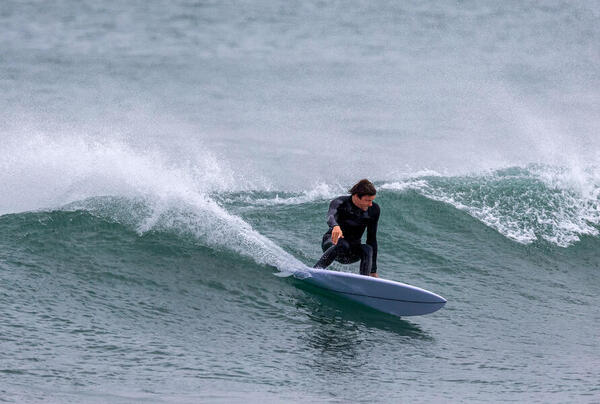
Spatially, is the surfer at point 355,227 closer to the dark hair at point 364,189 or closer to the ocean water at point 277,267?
the dark hair at point 364,189

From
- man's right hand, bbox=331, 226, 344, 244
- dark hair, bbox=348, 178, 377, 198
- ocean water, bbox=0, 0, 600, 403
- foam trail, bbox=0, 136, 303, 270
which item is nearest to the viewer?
ocean water, bbox=0, 0, 600, 403

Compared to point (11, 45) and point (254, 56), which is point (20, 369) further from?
point (11, 45)

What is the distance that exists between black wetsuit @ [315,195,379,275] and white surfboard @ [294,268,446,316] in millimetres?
194

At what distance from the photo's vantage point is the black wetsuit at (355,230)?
1017 cm

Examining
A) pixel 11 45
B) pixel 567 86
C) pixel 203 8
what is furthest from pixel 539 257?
pixel 203 8

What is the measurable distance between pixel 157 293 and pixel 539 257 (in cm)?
702

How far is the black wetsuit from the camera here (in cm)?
1017

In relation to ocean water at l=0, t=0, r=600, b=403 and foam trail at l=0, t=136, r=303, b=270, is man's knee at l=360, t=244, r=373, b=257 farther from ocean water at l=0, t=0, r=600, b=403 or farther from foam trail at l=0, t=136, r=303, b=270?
foam trail at l=0, t=136, r=303, b=270

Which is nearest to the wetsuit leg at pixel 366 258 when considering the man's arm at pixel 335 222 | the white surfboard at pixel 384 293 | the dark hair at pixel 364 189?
the white surfboard at pixel 384 293

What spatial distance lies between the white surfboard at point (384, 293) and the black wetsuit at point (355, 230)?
194mm

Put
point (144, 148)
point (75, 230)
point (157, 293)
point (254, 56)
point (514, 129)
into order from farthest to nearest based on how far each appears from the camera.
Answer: point (254, 56), point (514, 129), point (144, 148), point (75, 230), point (157, 293)

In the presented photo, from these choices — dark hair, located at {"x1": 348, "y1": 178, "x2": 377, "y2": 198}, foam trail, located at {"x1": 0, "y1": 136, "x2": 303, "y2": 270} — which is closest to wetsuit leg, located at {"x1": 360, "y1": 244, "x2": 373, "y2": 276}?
dark hair, located at {"x1": 348, "y1": 178, "x2": 377, "y2": 198}

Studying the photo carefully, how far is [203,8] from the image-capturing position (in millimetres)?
71312

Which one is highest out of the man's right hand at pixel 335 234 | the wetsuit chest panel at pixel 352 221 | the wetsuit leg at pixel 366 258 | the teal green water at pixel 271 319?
the wetsuit chest panel at pixel 352 221
